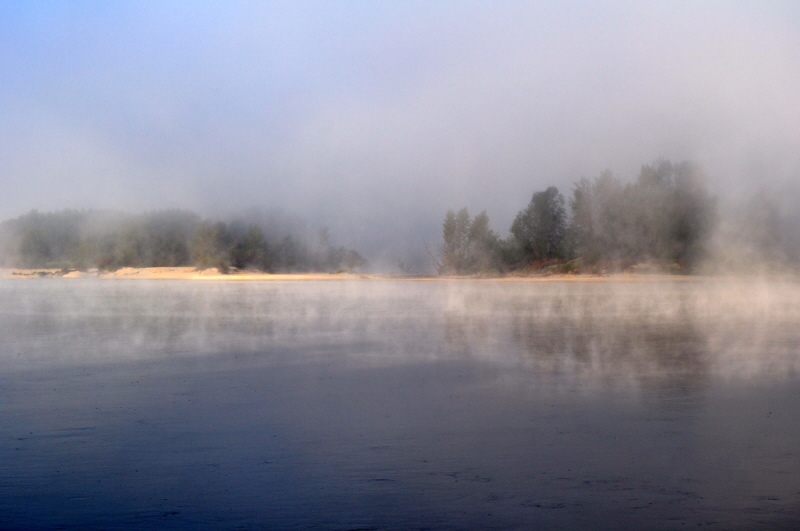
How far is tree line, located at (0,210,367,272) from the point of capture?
223 ft

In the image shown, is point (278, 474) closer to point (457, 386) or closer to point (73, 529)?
point (73, 529)

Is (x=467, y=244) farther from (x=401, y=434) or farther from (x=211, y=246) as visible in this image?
(x=401, y=434)

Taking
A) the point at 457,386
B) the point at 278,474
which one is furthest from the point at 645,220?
the point at 278,474

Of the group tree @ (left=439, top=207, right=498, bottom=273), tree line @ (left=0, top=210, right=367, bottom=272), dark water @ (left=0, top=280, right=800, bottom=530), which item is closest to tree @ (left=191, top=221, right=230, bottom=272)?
tree line @ (left=0, top=210, right=367, bottom=272)

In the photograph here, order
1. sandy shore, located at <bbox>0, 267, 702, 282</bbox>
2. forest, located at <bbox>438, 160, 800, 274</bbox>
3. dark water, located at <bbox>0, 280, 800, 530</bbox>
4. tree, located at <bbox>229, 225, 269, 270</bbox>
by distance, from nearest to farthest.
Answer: dark water, located at <bbox>0, 280, 800, 530</bbox> < forest, located at <bbox>438, 160, 800, 274</bbox> < sandy shore, located at <bbox>0, 267, 702, 282</bbox> < tree, located at <bbox>229, 225, 269, 270</bbox>

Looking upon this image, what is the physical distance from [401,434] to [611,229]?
46567 mm

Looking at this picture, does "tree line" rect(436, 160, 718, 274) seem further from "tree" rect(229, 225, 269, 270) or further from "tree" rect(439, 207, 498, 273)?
"tree" rect(229, 225, 269, 270)

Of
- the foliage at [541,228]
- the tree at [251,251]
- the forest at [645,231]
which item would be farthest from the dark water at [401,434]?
the tree at [251,251]

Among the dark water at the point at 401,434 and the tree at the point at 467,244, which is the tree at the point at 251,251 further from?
the dark water at the point at 401,434

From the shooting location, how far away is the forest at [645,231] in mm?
42438

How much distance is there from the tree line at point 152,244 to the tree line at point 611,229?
17.4 m

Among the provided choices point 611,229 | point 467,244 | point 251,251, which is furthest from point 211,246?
point 611,229

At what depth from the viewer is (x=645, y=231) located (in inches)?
1885

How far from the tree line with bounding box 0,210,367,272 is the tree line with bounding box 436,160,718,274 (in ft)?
57.2
